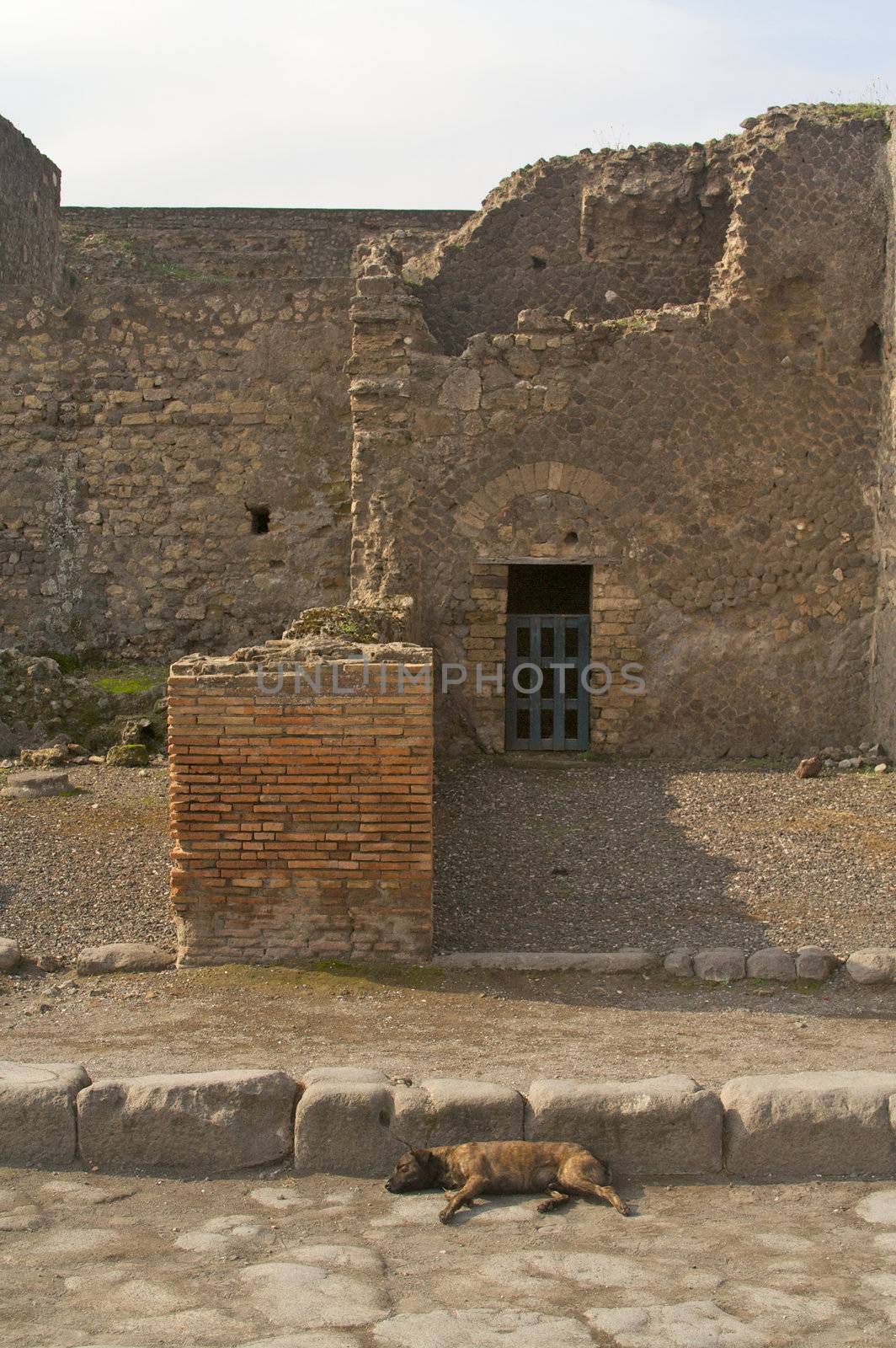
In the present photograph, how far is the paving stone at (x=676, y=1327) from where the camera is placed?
3582 mm

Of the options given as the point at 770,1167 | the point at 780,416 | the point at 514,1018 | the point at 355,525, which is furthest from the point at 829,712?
the point at 770,1167

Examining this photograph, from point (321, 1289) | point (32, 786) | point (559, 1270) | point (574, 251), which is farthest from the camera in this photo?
point (574, 251)

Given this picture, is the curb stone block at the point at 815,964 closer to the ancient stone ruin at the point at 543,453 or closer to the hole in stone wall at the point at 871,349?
the ancient stone ruin at the point at 543,453

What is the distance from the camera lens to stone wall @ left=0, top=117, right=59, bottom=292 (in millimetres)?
Result: 14711

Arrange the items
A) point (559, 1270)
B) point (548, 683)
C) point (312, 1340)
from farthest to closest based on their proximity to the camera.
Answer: point (548, 683)
point (559, 1270)
point (312, 1340)

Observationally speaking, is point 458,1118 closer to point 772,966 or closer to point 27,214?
point 772,966

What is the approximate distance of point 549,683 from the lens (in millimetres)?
11617

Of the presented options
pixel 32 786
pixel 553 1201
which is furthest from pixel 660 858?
pixel 32 786

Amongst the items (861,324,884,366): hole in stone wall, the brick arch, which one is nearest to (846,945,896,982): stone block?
the brick arch

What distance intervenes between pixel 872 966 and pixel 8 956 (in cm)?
414

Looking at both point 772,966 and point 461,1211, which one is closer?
point 461,1211

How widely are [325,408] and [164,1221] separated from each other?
31.5 ft

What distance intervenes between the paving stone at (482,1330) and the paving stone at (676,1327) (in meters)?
0.09

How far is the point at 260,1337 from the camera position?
3.62m
